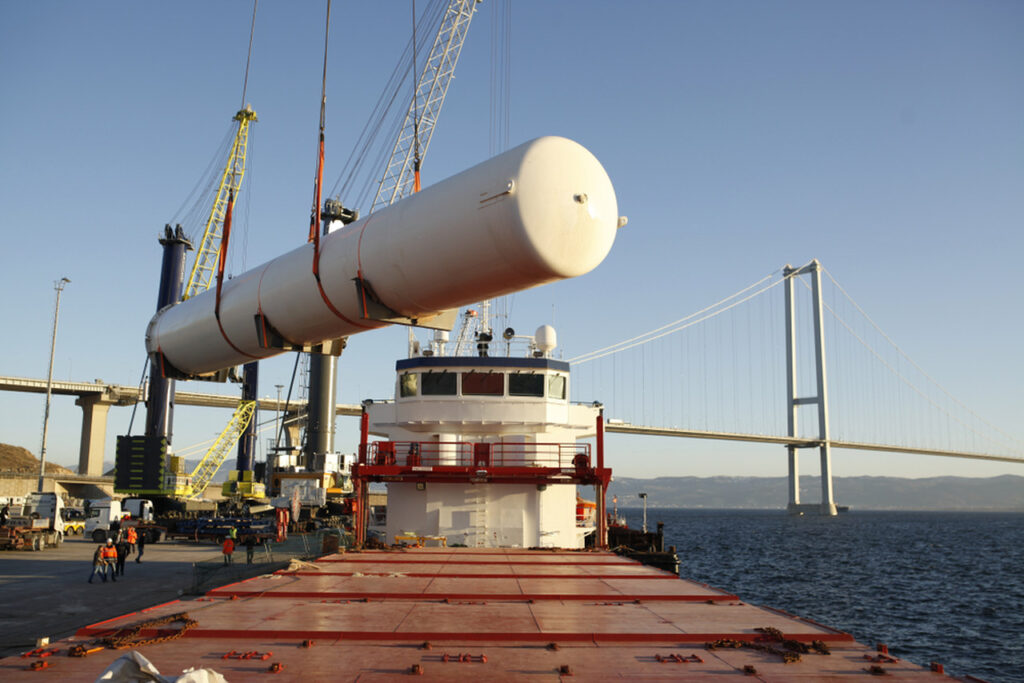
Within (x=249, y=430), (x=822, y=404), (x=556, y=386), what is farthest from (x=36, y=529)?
(x=822, y=404)

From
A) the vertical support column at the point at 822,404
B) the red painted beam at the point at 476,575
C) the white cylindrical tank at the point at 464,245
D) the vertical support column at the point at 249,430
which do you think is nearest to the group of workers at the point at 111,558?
the red painted beam at the point at 476,575

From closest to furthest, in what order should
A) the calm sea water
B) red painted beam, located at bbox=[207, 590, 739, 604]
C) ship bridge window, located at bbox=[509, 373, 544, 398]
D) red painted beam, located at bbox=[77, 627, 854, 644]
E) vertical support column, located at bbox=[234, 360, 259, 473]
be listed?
1. red painted beam, located at bbox=[77, 627, 854, 644]
2. red painted beam, located at bbox=[207, 590, 739, 604]
3. the calm sea water
4. ship bridge window, located at bbox=[509, 373, 544, 398]
5. vertical support column, located at bbox=[234, 360, 259, 473]

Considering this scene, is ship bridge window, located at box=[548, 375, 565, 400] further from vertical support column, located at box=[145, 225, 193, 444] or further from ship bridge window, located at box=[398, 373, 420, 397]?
vertical support column, located at box=[145, 225, 193, 444]

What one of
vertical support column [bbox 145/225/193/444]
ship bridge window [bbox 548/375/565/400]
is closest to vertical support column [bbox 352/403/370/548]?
ship bridge window [bbox 548/375/565/400]

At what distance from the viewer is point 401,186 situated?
7619 centimetres

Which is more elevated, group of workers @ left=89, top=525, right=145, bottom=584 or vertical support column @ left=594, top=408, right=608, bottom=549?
vertical support column @ left=594, top=408, right=608, bottom=549

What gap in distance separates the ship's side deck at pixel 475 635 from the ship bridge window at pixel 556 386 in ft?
40.1

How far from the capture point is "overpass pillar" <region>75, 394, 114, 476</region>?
92.1 metres

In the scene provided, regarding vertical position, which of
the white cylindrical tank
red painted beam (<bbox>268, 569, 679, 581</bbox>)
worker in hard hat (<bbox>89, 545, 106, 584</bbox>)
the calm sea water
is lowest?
the calm sea water

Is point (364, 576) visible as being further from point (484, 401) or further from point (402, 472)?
point (484, 401)

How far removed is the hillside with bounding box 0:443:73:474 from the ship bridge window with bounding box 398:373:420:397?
13268 centimetres

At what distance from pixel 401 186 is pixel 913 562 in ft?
184

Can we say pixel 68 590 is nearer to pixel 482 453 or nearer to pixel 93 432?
pixel 482 453

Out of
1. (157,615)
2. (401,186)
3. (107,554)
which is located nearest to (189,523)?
(107,554)
